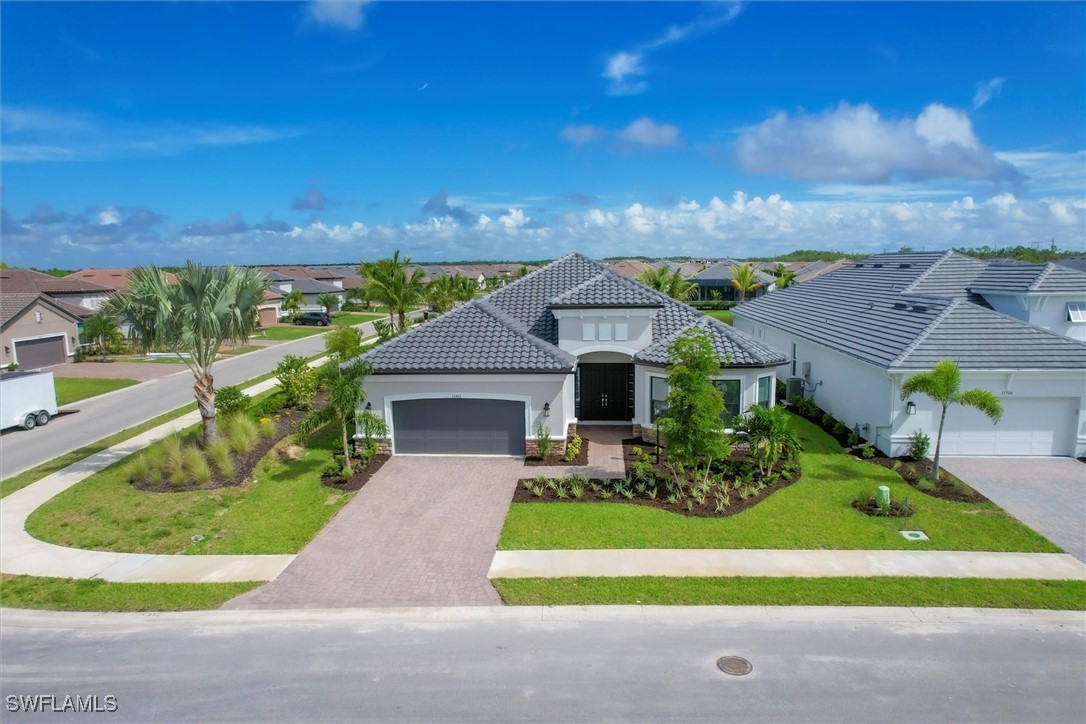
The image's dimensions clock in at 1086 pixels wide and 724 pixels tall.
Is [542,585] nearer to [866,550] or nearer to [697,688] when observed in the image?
[697,688]

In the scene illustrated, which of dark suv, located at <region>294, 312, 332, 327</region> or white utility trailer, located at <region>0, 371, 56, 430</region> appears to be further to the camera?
dark suv, located at <region>294, 312, 332, 327</region>

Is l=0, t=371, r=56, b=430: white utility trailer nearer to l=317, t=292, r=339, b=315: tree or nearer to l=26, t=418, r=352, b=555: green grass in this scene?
l=26, t=418, r=352, b=555: green grass

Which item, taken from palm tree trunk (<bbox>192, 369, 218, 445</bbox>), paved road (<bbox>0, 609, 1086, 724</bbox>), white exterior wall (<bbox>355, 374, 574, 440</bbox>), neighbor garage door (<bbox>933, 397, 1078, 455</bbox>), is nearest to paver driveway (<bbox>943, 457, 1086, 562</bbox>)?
neighbor garage door (<bbox>933, 397, 1078, 455</bbox>)

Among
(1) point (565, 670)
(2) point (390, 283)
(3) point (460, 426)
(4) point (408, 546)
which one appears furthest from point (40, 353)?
(1) point (565, 670)

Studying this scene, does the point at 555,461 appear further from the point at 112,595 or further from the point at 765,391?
the point at 112,595

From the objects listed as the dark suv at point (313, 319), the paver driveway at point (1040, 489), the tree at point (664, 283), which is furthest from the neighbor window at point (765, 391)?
the dark suv at point (313, 319)

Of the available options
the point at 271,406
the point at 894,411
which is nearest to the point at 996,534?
the point at 894,411
